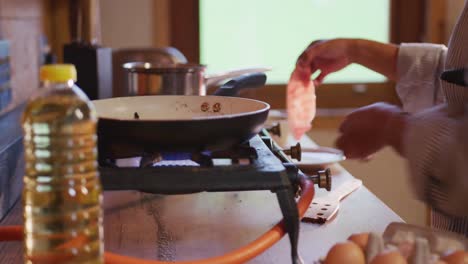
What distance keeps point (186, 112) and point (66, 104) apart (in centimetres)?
48

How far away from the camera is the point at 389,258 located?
26.9 inches

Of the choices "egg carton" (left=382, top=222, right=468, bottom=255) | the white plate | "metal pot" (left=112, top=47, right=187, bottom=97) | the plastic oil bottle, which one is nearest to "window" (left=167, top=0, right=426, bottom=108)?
"metal pot" (left=112, top=47, right=187, bottom=97)

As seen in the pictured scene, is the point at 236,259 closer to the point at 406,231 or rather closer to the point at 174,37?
the point at 406,231

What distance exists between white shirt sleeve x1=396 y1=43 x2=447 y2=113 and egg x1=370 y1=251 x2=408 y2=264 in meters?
1.00

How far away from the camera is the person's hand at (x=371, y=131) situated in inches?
42.3

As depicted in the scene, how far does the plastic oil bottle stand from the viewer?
2.05 feet

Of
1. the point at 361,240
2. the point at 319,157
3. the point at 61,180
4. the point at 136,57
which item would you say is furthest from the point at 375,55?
the point at 61,180

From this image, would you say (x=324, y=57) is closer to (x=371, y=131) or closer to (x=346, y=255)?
(x=371, y=131)

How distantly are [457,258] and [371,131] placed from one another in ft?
1.53

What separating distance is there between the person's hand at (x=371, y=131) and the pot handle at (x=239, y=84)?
218 millimetres

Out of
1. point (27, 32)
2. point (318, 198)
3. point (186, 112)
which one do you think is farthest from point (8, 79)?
point (318, 198)

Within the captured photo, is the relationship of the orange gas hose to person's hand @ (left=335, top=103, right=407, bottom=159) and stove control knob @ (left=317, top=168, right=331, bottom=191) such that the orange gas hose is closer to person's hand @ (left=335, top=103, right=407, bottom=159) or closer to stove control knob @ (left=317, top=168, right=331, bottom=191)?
stove control knob @ (left=317, top=168, right=331, bottom=191)

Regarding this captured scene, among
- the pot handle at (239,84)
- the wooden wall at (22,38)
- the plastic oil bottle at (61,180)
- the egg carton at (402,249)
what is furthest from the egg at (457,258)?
the wooden wall at (22,38)

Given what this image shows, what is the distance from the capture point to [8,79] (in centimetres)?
166
